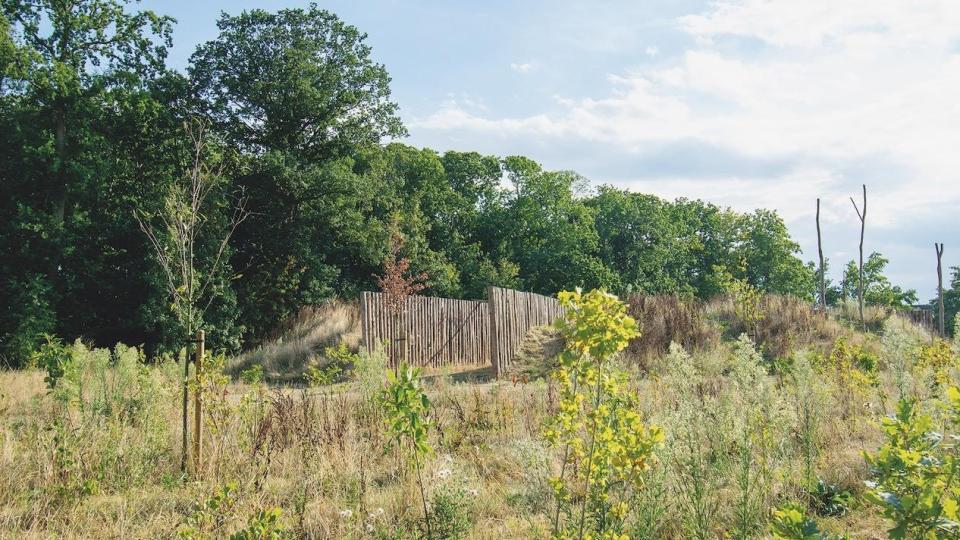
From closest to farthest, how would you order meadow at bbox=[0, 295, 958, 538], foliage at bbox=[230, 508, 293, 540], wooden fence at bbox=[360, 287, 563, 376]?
1. foliage at bbox=[230, 508, 293, 540]
2. meadow at bbox=[0, 295, 958, 538]
3. wooden fence at bbox=[360, 287, 563, 376]

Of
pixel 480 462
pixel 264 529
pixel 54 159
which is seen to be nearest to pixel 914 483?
pixel 264 529

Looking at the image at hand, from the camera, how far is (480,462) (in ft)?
17.0

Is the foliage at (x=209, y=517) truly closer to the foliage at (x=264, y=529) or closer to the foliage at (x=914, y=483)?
the foliage at (x=264, y=529)

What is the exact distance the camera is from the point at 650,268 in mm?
29344

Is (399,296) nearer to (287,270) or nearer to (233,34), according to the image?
(287,270)

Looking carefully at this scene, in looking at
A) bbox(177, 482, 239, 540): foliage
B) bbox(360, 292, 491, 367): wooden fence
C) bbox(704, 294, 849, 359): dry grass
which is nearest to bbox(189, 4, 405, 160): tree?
bbox(360, 292, 491, 367): wooden fence

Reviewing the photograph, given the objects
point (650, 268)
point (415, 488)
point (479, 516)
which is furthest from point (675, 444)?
point (650, 268)

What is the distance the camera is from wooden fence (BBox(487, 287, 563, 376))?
1284 centimetres

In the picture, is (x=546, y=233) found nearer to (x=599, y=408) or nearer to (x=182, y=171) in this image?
(x=182, y=171)

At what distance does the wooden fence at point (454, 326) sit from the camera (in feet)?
42.9

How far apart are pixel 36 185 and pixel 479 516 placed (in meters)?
16.3

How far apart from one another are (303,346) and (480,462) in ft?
35.6

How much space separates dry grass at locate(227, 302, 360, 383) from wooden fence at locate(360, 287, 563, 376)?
1382mm

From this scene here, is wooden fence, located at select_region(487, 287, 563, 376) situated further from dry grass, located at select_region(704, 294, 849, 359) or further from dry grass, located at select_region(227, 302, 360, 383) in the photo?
dry grass, located at select_region(704, 294, 849, 359)
